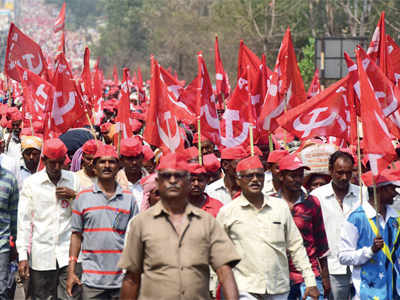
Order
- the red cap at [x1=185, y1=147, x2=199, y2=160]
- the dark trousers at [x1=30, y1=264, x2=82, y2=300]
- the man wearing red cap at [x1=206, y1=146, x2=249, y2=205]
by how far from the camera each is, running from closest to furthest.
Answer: the dark trousers at [x1=30, y1=264, x2=82, y2=300]
the man wearing red cap at [x1=206, y1=146, x2=249, y2=205]
the red cap at [x1=185, y1=147, x2=199, y2=160]

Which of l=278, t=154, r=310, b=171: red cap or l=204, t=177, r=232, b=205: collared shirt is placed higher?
l=278, t=154, r=310, b=171: red cap

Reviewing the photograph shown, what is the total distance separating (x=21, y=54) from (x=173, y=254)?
1016 centimetres

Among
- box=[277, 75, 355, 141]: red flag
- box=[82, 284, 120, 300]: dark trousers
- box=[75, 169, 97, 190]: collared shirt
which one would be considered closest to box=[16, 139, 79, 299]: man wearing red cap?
box=[75, 169, 97, 190]: collared shirt

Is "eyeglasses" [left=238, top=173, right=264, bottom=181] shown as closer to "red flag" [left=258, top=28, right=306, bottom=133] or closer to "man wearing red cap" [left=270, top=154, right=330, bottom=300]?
"man wearing red cap" [left=270, top=154, right=330, bottom=300]

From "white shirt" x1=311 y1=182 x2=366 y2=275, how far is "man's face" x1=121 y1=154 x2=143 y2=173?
59.2 inches

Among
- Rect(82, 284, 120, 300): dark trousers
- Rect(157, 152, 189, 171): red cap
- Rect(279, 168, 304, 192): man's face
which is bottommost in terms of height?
Rect(82, 284, 120, 300): dark trousers

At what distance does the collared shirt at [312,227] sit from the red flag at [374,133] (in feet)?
1.84

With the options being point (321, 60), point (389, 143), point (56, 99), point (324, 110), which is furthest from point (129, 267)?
point (321, 60)

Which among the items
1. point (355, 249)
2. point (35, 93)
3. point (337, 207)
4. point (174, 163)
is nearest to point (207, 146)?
point (337, 207)

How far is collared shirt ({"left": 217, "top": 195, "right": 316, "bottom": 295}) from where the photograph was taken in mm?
5980

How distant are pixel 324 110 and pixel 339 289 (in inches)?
85.3

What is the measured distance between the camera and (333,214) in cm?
731

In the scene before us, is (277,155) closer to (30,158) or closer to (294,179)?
(294,179)

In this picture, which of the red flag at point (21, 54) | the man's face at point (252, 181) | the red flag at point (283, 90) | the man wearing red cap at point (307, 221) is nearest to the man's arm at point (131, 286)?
the man's face at point (252, 181)
